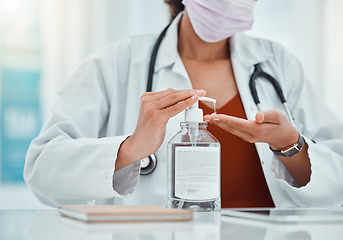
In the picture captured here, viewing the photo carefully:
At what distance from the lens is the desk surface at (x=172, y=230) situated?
496mm

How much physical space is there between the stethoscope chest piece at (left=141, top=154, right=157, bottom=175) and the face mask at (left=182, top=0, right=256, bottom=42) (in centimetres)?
39

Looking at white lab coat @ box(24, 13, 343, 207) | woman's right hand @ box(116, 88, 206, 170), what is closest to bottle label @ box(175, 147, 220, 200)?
woman's right hand @ box(116, 88, 206, 170)

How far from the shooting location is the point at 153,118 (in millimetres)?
844

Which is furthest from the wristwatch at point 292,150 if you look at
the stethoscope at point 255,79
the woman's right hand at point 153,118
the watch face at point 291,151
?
the woman's right hand at point 153,118

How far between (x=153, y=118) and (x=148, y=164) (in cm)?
28

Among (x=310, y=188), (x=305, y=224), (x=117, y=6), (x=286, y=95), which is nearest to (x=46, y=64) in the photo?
(x=117, y=6)

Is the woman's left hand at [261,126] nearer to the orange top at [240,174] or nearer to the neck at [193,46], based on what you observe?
the orange top at [240,174]

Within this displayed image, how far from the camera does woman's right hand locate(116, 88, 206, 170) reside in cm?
81

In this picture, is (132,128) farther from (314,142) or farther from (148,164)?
(314,142)

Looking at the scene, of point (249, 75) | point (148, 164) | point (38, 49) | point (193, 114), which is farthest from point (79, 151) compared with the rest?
point (38, 49)

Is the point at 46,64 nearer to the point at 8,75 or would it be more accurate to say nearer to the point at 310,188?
the point at 8,75

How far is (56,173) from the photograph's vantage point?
99 centimetres

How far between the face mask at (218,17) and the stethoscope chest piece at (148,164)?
0.39m

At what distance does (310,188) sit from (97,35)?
162cm
